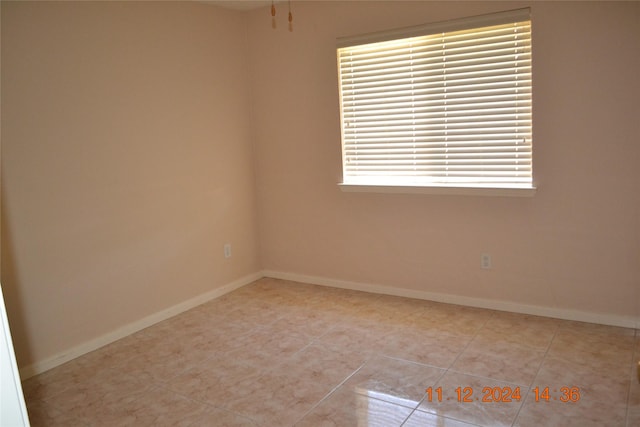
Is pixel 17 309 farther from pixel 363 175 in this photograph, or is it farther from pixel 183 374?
pixel 363 175

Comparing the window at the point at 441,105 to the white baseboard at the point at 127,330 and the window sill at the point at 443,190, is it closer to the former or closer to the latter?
the window sill at the point at 443,190

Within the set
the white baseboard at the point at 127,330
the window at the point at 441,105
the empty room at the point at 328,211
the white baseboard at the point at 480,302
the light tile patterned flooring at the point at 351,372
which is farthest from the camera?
the window at the point at 441,105

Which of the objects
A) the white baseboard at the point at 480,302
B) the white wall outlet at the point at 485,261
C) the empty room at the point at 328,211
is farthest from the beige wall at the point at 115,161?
the white wall outlet at the point at 485,261

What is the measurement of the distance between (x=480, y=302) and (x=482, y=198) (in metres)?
0.80

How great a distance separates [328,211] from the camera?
4512 mm

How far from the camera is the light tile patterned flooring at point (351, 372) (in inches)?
101

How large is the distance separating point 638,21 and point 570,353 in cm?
203

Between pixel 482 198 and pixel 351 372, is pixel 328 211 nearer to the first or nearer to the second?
pixel 482 198

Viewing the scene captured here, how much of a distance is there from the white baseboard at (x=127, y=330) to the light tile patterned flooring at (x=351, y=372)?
57 millimetres

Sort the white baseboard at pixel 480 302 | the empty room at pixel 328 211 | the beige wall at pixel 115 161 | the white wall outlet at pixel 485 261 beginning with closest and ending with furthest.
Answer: the empty room at pixel 328 211
the beige wall at pixel 115 161
the white baseboard at pixel 480 302
the white wall outlet at pixel 485 261

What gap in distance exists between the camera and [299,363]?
316 cm

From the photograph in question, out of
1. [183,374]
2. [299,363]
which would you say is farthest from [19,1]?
[299,363]
